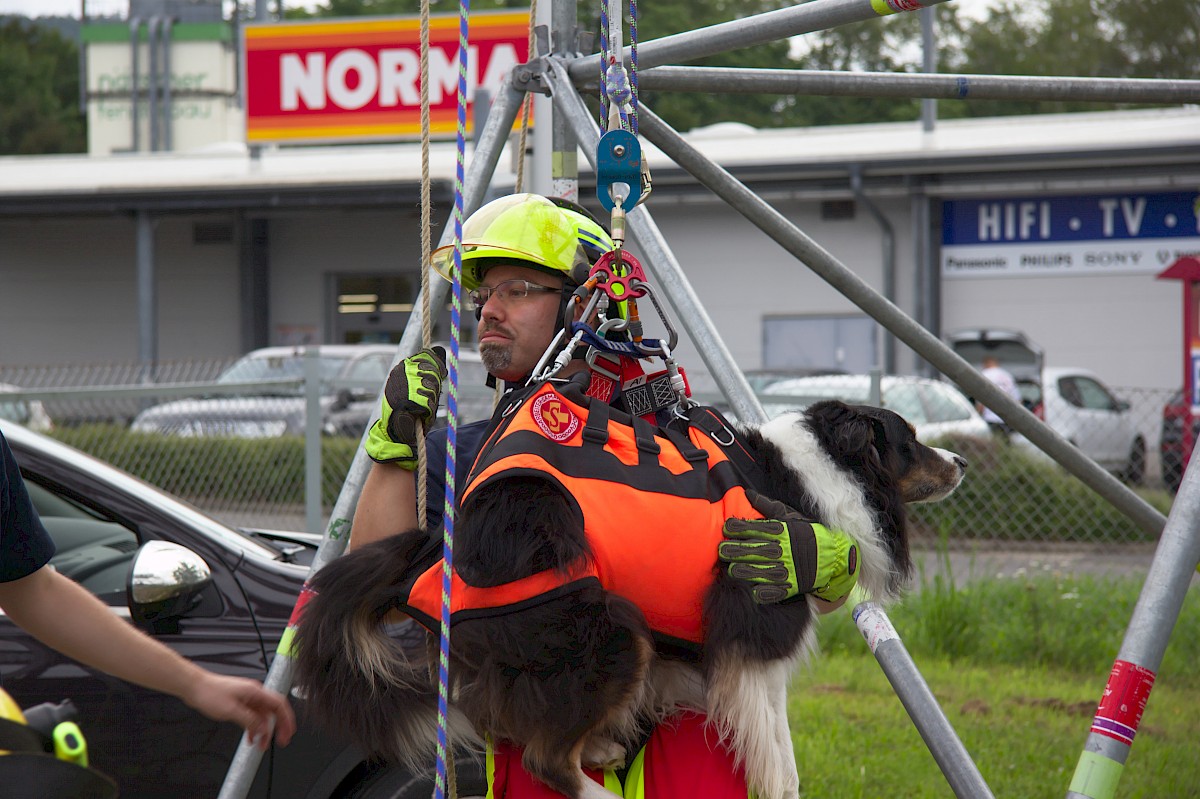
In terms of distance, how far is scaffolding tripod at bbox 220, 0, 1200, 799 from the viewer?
8.89ft

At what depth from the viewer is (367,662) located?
2268 millimetres

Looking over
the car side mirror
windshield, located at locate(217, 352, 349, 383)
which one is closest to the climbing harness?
the car side mirror

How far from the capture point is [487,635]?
203 cm

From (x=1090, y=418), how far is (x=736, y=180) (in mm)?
12272

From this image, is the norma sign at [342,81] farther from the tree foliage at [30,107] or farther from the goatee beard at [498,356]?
the tree foliage at [30,107]

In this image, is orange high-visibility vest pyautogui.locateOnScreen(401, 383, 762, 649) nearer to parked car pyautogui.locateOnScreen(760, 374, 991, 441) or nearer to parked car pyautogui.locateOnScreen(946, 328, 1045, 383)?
parked car pyautogui.locateOnScreen(760, 374, 991, 441)

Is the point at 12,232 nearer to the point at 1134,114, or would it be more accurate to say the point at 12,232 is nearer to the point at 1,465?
the point at 1134,114

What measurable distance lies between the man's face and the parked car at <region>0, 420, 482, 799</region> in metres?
1.22

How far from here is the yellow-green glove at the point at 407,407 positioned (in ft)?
8.01

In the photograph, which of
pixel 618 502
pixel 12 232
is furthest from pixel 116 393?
pixel 12 232

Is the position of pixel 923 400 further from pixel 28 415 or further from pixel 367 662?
pixel 367 662

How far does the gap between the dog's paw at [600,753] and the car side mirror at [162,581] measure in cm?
143

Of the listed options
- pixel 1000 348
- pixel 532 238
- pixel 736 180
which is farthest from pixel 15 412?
pixel 1000 348

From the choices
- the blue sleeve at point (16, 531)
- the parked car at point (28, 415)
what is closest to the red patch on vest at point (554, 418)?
the blue sleeve at point (16, 531)
